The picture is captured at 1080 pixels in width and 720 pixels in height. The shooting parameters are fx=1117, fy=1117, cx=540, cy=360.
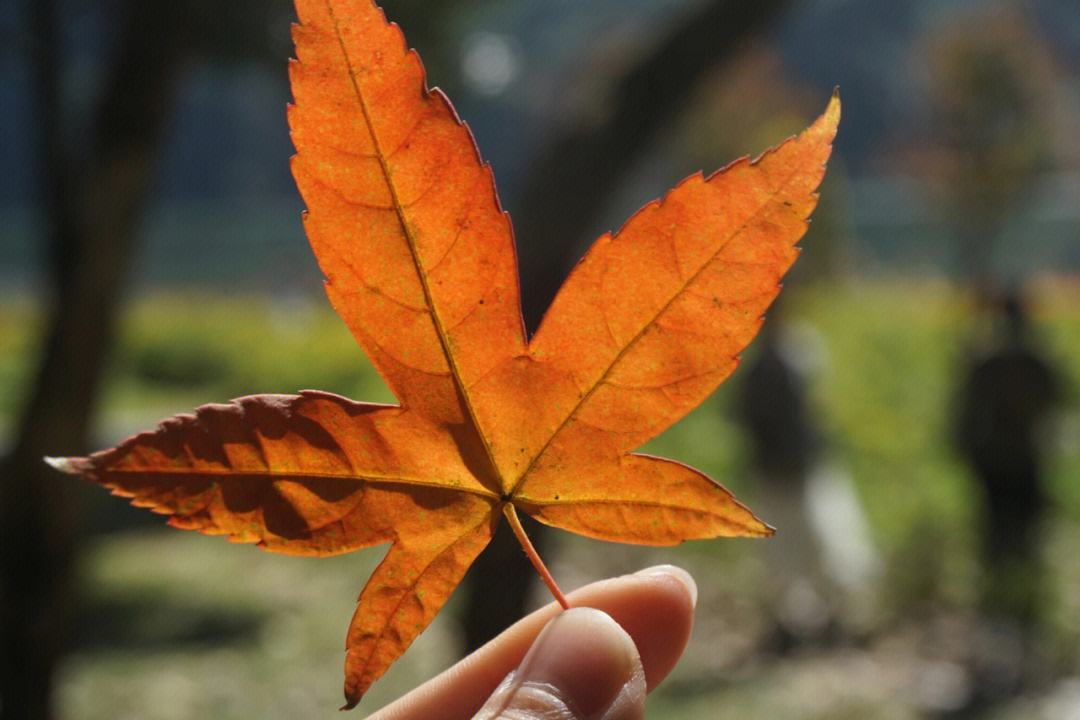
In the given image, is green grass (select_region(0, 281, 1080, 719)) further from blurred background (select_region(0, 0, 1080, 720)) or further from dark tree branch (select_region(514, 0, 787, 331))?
dark tree branch (select_region(514, 0, 787, 331))

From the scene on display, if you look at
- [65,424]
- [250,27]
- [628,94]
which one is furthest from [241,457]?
[250,27]

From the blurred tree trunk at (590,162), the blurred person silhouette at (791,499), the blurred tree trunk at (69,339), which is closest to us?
the blurred tree trunk at (69,339)

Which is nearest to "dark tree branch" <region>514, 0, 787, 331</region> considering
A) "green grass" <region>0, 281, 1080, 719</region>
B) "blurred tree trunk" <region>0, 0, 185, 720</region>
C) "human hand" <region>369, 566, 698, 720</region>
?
"blurred tree trunk" <region>0, 0, 185, 720</region>

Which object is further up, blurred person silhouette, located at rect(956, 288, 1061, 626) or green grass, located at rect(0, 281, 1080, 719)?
blurred person silhouette, located at rect(956, 288, 1061, 626)

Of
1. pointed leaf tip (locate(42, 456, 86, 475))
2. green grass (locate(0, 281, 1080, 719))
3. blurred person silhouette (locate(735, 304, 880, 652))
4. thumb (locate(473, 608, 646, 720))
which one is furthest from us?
blurred person silhouette (locate(735, 304, 880, 652))

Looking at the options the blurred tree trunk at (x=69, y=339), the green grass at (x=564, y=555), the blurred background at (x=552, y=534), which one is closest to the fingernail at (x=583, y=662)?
the blurred background at (x=552, y=534)

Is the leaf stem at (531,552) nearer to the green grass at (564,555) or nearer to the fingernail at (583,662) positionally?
the fingernail at (583,662)
